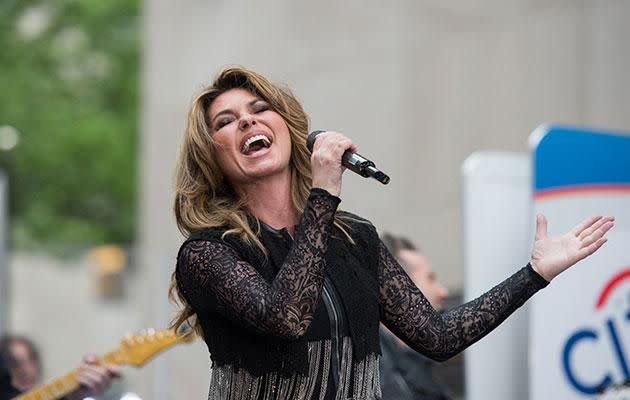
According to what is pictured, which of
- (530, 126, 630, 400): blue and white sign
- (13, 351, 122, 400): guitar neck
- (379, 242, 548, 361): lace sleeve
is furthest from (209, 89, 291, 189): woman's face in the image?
(13, 351, 122, 400): guitar neck

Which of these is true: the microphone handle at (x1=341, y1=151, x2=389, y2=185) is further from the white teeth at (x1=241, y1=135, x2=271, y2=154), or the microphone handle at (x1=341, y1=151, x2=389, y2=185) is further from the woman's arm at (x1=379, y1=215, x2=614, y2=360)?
the woman's arm at (x1=379, y1=215, x2=614, y2=360)

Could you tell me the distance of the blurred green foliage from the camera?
2750cm

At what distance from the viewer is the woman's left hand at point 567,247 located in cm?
337

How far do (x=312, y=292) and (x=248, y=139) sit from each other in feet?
1.65

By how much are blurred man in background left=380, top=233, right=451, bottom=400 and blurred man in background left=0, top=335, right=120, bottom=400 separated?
3.94 feet

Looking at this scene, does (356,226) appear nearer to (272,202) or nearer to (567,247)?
(272,202)

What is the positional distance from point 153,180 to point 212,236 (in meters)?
6.79

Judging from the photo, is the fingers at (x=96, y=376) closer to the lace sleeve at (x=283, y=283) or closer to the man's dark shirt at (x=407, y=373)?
the man's dark shirt at (x=407, y=373)

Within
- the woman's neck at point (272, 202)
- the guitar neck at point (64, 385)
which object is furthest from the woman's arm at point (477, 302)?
the guitar neck at point (64, 385)

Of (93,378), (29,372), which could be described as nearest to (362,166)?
(93,378)

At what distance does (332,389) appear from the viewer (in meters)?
3.21

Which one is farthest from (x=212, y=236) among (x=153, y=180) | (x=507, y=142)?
(x=153, y=180)

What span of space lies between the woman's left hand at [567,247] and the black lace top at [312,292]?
0.12ft

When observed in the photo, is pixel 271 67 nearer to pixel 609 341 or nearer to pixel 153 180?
pixel 153 180
